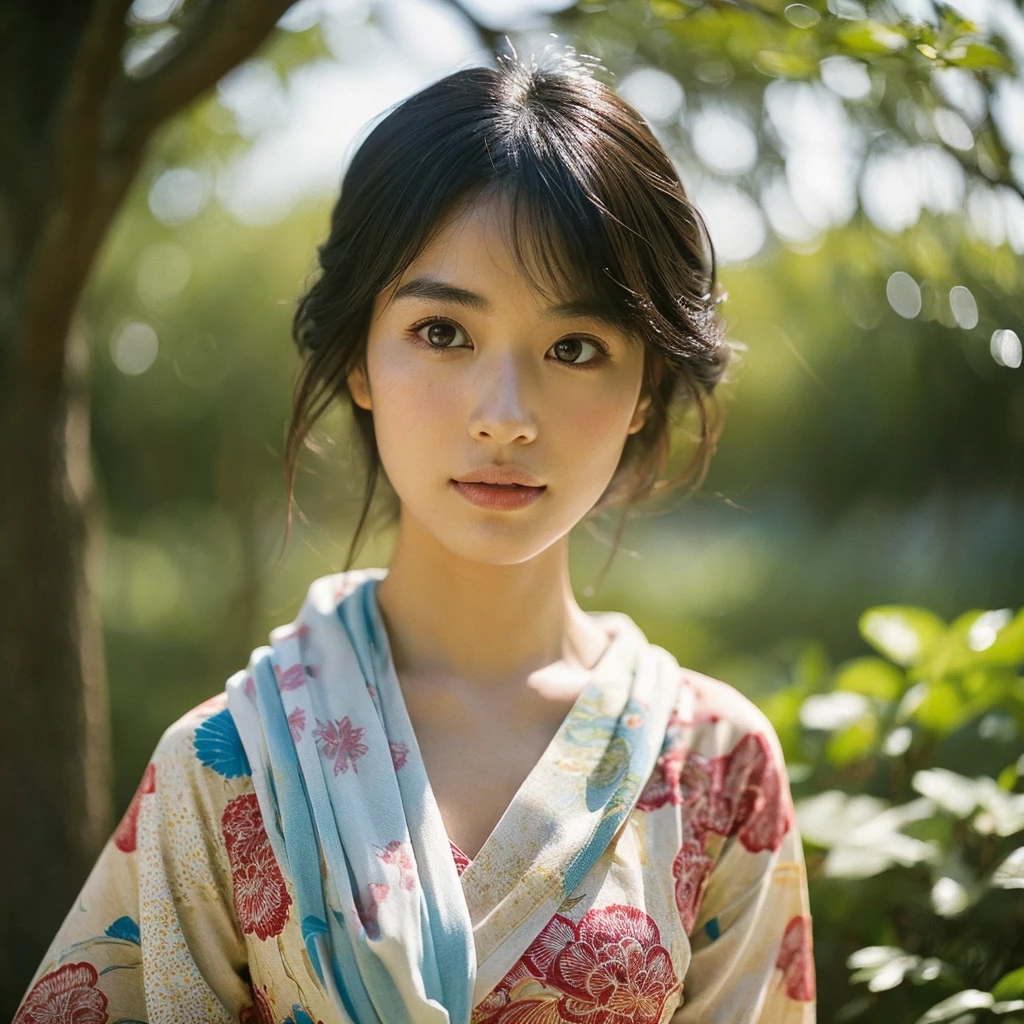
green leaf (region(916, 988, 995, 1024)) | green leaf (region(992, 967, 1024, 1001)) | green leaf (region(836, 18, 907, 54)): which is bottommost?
green leaf (region(916, 988, 995, 1024))

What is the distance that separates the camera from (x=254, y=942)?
110cm

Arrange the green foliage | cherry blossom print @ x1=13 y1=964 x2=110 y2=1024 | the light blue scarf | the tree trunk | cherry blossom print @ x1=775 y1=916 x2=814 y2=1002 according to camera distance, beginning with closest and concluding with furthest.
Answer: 1. the light blue scarf
2. cherry blossom print @ x1=13 y1=964 x2=110 y2=1024
3. cherry blossom print @ x1=775 y1=916 x2=814 y2=1002
4. the green foliage
5. the tree trunk

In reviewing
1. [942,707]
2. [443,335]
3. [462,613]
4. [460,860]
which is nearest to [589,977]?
[460,860]

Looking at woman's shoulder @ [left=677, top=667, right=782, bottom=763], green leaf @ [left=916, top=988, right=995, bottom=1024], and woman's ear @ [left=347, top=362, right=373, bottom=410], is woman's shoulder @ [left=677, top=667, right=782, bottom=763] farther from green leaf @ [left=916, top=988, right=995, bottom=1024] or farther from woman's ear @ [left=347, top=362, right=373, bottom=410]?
woman's ear @ [left=347, top=362, right=373, bottom=410]

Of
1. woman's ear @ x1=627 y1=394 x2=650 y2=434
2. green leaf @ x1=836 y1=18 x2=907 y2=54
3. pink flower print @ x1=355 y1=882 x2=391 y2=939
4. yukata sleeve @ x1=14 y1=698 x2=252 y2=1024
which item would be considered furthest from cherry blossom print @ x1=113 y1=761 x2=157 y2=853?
green leaf @ x1=836 y1=18 x2=907 y2=54

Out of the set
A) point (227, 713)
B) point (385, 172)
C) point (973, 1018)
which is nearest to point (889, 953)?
point (973, 1018)

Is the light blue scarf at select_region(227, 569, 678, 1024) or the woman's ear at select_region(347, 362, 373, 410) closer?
the light blue scarf at select_region(227, 569, 678, 1024)

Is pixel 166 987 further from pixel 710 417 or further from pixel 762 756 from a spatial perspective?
pixel 710 417

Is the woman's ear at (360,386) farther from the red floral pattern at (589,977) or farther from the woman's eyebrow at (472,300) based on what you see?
the red floral pattern at (589,977)

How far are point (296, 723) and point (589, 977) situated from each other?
36 centimetres

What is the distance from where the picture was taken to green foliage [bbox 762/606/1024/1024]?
1434 mm

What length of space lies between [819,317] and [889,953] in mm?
1317

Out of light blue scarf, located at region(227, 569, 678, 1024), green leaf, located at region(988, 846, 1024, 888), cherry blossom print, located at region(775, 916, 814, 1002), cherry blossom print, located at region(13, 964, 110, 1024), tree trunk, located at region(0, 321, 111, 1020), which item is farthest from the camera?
tree trunk, located at region(0, 321, 111, 1020)

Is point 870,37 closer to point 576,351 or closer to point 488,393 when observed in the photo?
point 576,351
